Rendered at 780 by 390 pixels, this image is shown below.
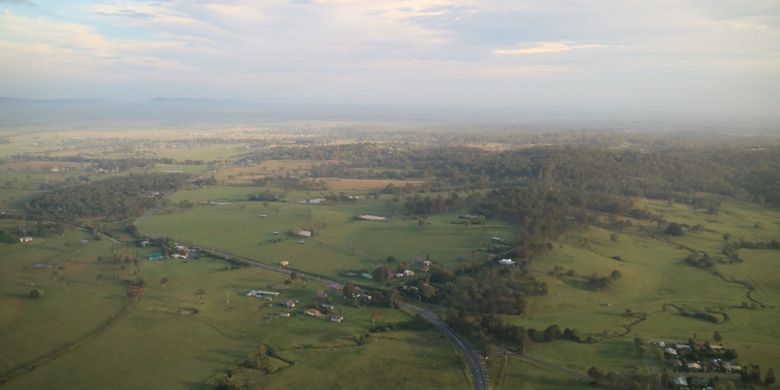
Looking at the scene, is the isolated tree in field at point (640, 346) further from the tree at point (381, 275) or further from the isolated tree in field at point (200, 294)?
the isolated tree in field at point (200, 294)

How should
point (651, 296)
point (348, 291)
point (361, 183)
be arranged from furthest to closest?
point (361, 183)
point (651, 296)
point (348, 291)

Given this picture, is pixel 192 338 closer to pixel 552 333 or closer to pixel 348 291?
pixel 348 291

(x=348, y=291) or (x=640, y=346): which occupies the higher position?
(x=348, y=291)

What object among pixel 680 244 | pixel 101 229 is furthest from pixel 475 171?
pixel 101 229

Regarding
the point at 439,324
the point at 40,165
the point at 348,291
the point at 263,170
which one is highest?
the point at 40,165

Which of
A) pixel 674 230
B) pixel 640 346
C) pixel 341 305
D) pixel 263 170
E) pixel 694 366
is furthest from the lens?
pixel 263 170

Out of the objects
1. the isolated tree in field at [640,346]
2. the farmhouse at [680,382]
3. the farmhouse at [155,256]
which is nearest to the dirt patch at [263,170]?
A: the farmhouse at [155,256]

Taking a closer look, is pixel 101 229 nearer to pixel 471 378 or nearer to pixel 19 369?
pixel 19 369

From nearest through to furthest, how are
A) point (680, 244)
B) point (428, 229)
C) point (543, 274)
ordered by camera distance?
1. point (543, 274)
2. point (680, 244)
3. point (428, 229)

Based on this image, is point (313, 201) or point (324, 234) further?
point (313, 201)

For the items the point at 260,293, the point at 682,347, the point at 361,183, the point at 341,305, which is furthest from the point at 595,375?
the point at 361,183

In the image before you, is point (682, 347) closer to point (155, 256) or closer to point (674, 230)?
point (674, 230)
